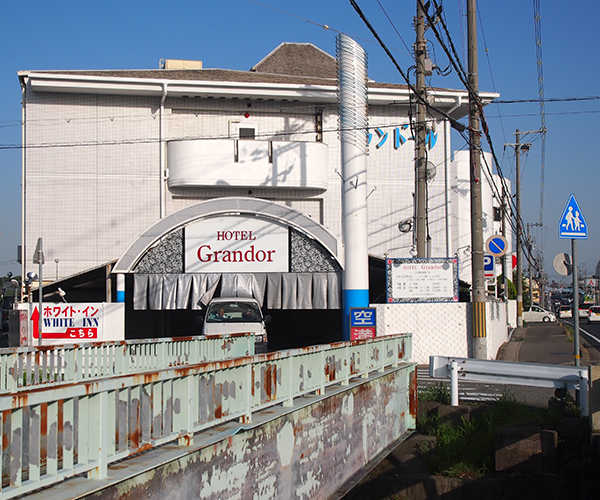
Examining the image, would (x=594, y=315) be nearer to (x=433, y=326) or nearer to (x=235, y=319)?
(x=433, y=326)

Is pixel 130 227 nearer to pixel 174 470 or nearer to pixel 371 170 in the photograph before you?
pixel 371 170

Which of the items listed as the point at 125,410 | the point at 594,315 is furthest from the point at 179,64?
the point at 594,315

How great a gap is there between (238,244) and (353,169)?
16.8ft

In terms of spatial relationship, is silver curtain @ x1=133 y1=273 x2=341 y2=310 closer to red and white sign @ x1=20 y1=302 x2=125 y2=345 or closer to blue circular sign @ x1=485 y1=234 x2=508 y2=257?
red and white sign @ x1=20 y1=302 x2=125 y2=345

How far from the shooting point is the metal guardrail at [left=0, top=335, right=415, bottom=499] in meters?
3.54

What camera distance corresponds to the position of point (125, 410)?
13.9 feet

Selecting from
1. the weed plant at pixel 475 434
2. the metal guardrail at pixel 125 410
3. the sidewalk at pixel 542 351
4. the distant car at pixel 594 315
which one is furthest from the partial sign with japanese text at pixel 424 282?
the distant car at pixel 594 315

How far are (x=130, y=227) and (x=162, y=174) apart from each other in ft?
8.32

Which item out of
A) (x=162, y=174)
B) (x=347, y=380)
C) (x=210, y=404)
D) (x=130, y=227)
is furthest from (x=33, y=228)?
(x=210, y=404)

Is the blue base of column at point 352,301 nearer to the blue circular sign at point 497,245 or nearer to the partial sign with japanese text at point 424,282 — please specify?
the partial sign with japanese text at point 424,282

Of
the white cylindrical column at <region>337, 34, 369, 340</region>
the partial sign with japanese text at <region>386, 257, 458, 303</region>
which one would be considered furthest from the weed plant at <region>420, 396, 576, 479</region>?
the white cylindrical column at <region>337, 34, 369, 340</region>

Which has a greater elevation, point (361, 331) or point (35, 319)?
point (35, 319)

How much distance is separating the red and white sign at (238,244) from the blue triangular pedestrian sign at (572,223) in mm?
13077

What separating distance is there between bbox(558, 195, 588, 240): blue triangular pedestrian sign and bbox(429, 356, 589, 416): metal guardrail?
2.33m
